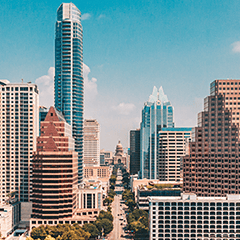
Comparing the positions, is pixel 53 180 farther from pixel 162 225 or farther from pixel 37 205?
pixel 162 225

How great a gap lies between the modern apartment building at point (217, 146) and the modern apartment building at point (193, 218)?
31.0 m

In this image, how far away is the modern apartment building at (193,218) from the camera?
154500mm

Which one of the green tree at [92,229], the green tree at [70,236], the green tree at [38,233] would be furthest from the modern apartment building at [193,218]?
the green tree at [38,233]

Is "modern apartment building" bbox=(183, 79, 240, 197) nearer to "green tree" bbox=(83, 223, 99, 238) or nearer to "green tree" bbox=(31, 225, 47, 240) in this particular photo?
"green tree" bbox=(83, 223, 99, 238)

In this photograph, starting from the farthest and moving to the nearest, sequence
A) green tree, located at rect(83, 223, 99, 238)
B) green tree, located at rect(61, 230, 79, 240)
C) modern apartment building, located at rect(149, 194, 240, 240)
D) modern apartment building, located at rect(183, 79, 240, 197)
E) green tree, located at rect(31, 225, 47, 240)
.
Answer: green tree, located at rect(83, 223, 99, 238), modern apartment building, located at rect(183, 79, 240, 197), green tree, located at rect(31, 225, 47, 240), green tree, located at rect(61, 230, 79, 240), modern apartment building, located at rect(149, 194, 240, 240)

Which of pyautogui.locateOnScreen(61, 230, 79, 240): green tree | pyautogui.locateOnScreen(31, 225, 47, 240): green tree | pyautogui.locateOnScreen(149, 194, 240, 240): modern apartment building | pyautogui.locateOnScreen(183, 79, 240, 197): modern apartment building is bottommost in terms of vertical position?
Answer: pyautogui.locateOnScreen(31, 225, 47, 240): green tree

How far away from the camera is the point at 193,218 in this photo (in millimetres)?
155250

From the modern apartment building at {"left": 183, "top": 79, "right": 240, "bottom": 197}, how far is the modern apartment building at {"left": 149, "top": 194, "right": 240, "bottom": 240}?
1219 inches

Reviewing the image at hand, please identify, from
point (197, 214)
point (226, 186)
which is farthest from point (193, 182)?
point (197, 214)

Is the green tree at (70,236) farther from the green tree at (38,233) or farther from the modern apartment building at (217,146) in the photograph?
the modern apartment building at (217,146)

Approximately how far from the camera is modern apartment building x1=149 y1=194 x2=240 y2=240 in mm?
154500

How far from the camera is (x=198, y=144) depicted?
635 feet

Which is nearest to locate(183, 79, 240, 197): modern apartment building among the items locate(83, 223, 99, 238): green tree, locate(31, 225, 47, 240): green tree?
locate(83, 223, 99, 238): green tree

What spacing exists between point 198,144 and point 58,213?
92.6m
